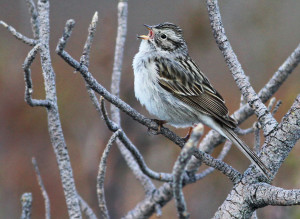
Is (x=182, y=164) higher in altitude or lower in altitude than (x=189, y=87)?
lower

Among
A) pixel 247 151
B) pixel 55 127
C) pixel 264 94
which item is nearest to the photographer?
pixel 55 127

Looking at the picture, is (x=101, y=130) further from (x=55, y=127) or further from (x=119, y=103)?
(x=119, y=103)

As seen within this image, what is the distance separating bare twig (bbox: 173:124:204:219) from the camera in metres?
1.59

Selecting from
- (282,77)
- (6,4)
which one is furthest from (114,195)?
(6,4)

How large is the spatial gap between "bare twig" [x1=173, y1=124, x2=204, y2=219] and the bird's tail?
3.12 feet

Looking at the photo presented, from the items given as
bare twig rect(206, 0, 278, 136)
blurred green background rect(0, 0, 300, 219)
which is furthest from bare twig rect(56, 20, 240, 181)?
blurred green background rect(0, 0, 300, 219)

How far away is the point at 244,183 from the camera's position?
2.53 meters

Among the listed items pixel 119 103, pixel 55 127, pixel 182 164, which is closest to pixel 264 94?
pixel 119 103

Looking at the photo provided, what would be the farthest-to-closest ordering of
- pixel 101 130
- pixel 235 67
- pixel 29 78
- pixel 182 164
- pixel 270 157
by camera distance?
1. pixel 101 130
2. pixel 235 67
3. pixel 270 157
4. pixel 29 78
5. pixel 182 164

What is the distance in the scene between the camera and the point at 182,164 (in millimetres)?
1620

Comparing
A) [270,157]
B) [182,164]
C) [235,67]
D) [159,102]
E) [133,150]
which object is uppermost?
[159,102]

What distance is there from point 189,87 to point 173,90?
0.19 m

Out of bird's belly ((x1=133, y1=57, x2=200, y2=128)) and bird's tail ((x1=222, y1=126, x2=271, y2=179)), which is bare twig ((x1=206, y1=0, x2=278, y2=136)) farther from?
bird's belly ((x1=133, y1=57, x2=200, y2=128))

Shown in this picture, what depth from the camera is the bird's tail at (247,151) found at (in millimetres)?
2533
